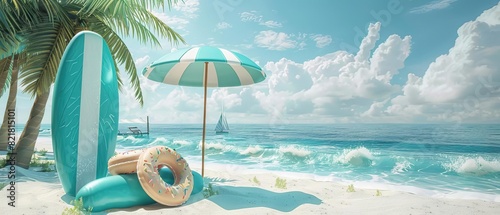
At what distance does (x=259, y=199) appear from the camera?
13.9ft

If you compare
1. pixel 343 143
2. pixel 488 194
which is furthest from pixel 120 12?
pixel 343 143

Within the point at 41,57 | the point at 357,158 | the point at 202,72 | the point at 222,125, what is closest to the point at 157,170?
the point at 202,72

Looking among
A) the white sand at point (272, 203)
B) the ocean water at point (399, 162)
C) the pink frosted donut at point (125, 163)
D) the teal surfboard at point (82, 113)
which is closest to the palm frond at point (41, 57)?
the white sand at point (272, 203)

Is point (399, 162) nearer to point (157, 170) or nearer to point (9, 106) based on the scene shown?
point (157, 170)

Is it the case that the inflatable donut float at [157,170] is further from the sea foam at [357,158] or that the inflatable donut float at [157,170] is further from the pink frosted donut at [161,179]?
the sea foam at [357,158]

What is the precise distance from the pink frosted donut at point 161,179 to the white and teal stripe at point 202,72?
1419 mm

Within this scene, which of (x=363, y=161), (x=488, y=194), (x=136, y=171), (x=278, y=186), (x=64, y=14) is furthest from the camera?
(x=363, y=161)

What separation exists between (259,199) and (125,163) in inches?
71.4

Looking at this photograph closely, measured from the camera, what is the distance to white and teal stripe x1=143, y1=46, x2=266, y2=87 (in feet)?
15.2

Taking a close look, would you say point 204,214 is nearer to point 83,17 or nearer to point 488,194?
point 83,17

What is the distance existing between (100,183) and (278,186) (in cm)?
284

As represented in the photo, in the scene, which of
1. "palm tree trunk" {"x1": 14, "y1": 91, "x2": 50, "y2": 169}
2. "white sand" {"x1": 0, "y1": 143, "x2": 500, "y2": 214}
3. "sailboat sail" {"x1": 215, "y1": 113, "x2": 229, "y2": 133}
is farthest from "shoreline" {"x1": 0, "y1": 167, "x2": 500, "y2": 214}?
"sailboat sail" {"x1": 215, "y1": 113, "x2": 229, "y2": 133}

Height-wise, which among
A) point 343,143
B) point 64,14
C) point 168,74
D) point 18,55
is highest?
point 64,14

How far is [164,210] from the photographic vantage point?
11.4ft
